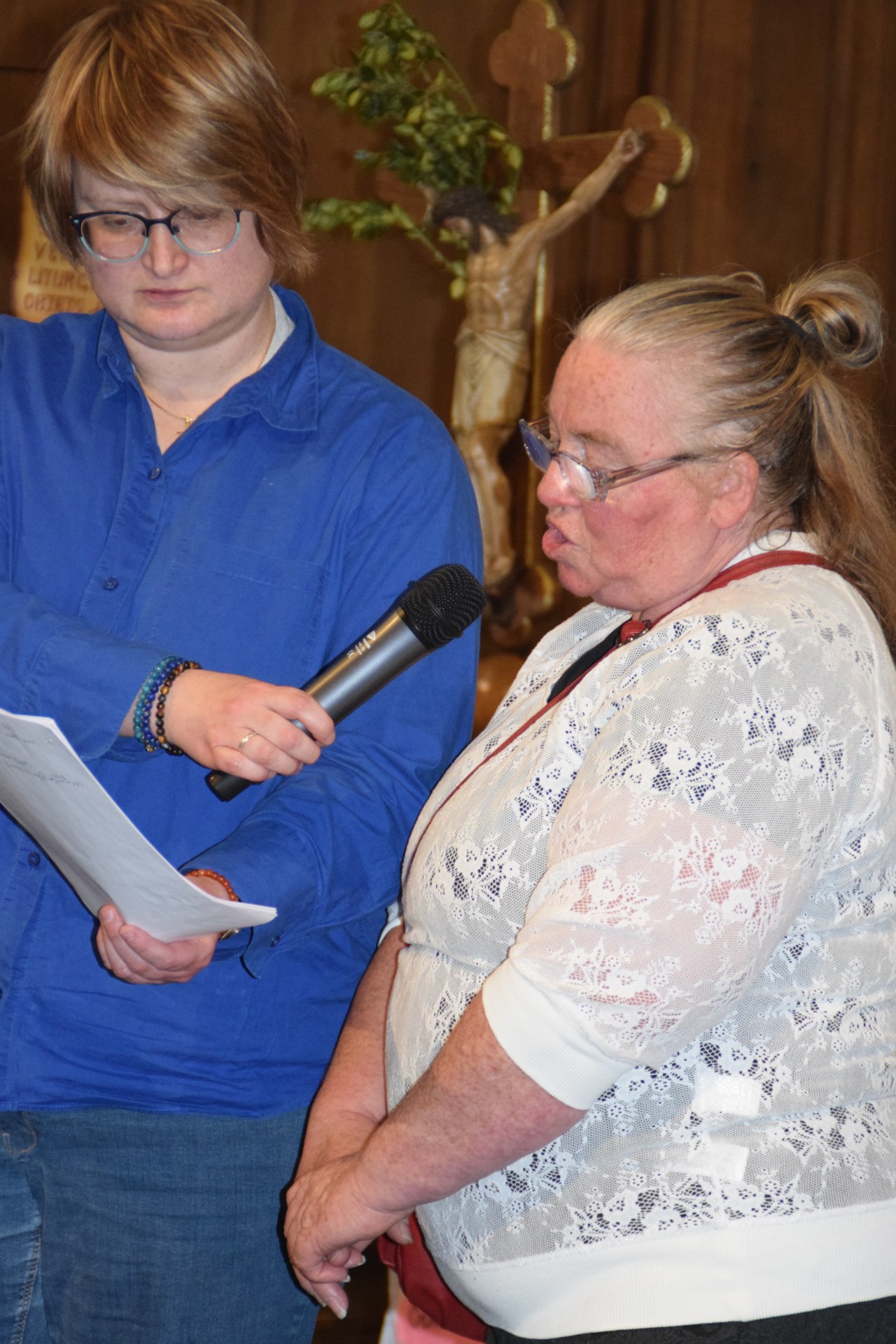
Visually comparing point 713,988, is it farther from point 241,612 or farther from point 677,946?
point 241,612

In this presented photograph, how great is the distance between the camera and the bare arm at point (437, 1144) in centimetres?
111

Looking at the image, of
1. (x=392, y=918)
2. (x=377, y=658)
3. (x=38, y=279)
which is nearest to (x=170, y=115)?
(x=377, y=658)

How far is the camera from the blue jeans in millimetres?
1359

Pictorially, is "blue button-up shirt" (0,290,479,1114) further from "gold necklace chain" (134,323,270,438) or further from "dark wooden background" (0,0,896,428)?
"dark wooden background" (0,0,896,428)

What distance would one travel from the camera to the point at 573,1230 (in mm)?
1143

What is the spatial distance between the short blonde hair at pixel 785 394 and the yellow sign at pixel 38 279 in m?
1.91

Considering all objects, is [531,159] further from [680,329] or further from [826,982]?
[826,982]

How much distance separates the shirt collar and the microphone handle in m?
0.37

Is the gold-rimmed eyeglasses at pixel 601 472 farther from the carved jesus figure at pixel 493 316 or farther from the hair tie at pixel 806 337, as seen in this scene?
the carved jesus figure at pixel 493 316

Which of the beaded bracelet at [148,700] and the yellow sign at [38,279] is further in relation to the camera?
the yellow sign at [38,279]

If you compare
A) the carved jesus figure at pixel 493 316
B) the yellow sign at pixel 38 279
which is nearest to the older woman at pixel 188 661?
the carved jesus figure at pixel 493 316

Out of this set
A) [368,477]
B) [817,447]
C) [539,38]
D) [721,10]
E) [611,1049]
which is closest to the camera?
[611,1049]

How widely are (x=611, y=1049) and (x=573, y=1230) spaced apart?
0.18 meters

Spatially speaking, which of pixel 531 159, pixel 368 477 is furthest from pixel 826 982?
pixel 531 159
